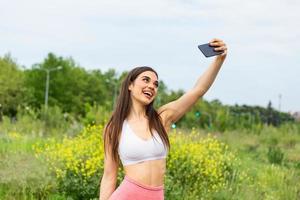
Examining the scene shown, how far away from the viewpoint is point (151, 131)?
3.45 metres

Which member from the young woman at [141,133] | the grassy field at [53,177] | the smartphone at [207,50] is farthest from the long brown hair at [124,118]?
the grassy field at [53,177]

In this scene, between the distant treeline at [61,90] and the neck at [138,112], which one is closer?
the neck at [138,112]

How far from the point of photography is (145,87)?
3.53 m

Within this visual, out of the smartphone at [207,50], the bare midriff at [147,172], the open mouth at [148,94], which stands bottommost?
the bare midriff at [147,172]

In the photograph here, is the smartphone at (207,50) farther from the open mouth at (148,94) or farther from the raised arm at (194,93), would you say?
the open mouth at (148,94)

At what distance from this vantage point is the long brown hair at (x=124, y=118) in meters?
3.48

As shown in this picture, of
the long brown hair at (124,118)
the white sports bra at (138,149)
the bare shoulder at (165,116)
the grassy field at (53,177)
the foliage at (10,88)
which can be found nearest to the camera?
the white sports bra at (138,149)

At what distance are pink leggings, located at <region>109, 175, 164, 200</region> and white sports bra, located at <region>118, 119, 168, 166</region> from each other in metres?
0.11

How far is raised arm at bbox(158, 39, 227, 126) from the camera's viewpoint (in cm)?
362

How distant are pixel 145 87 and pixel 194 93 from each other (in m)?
0.29

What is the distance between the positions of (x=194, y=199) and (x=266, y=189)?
1.95 m

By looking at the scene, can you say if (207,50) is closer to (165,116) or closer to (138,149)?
(165,116)

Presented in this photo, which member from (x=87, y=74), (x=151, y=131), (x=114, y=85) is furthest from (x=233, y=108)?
(x=151, y=131)

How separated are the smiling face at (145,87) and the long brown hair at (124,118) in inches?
1.1
